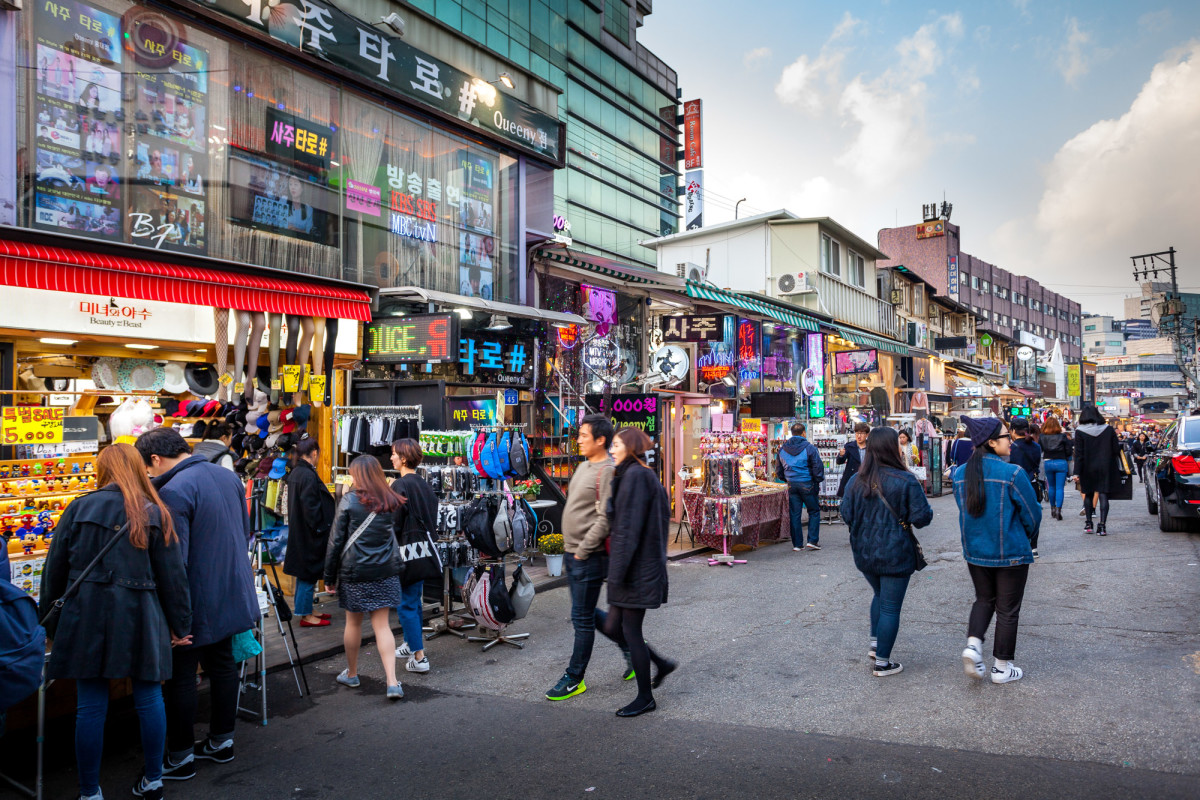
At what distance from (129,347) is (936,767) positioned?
8498 mm

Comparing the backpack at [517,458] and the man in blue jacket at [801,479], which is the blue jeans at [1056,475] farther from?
the backpack at [517,458]

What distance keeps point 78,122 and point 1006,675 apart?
385 inches

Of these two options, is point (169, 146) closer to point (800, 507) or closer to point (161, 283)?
point (161, 283)

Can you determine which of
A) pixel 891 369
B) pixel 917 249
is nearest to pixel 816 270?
pixel 891 369

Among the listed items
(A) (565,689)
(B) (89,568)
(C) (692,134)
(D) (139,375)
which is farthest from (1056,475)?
(C) (692,134)

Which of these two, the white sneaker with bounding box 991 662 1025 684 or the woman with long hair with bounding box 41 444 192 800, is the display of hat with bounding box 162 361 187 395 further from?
the white sneaker with bounding box 991 662 1025 684

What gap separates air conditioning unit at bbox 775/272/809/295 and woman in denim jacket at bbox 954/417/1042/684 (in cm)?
1710

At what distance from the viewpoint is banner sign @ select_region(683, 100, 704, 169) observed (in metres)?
35.4

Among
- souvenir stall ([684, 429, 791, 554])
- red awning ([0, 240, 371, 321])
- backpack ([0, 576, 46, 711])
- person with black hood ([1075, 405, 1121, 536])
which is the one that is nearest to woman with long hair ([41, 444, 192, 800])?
backpack ([0, 576, 46, 711])

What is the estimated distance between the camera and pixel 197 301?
25.3 ft

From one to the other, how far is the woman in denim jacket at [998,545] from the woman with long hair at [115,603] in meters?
5.14

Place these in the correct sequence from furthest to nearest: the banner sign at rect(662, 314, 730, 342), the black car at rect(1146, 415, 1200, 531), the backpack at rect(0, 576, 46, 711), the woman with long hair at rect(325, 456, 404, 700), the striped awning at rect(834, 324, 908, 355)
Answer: the striped awning at rect(834, 324, 908, 355) → the banner sign at rect(662, 314, 730, 342) → the black car at rect(1146, 415, 1200, 531) → the woman with long hair at rect(325, 456, 404, 700) → the backpack at rect(0, 576, 46, 711)

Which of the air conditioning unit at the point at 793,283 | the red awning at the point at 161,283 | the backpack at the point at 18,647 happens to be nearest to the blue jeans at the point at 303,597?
the red awning at the point at 161,283

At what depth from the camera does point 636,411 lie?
40.6 feet
